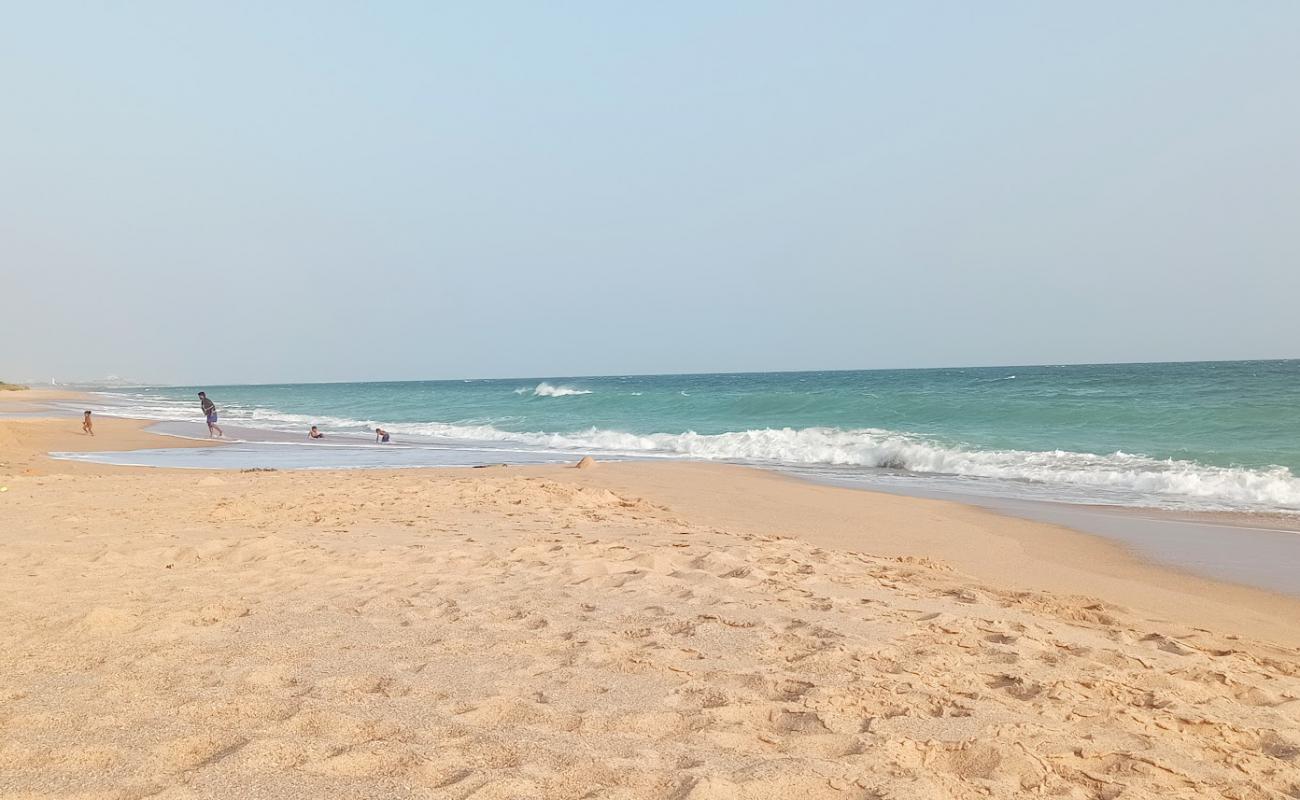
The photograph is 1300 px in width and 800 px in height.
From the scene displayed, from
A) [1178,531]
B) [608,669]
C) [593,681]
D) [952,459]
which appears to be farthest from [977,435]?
[593,681]

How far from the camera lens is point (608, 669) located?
12.1 feet

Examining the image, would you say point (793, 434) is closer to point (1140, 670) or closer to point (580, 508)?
point (580, 508)

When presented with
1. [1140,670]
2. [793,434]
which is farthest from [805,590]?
[793,434]

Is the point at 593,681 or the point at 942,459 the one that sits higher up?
the point at 593,681

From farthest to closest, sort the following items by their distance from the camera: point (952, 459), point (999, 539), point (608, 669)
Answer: point (952, 459), point (999, 539), point (608, 669)

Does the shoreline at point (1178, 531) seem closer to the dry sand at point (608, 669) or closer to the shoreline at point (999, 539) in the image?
the shoreline at point (999, 539)

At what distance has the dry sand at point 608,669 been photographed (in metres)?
2.71

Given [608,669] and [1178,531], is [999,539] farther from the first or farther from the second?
[608,669]

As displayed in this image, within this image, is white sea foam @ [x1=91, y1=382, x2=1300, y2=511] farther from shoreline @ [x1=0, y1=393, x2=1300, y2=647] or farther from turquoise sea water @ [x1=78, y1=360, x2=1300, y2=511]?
shoreline @ [x1=0, y1=393, x2=1300, y2=647]

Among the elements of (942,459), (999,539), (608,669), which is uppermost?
(608,669)

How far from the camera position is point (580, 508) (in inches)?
361

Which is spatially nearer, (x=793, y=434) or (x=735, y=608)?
(x=735, y=608)

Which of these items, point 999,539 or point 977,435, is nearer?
point 999,539

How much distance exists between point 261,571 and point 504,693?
3070mm
